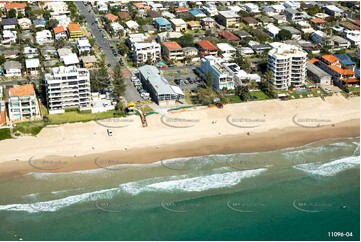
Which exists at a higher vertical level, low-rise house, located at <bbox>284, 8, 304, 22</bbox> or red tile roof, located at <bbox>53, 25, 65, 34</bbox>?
red tile roof, located at <bbox>53, 25, 65, 34</bbox>

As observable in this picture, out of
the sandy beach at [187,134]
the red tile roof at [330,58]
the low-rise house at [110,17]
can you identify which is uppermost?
the low-rise house at [110,17]

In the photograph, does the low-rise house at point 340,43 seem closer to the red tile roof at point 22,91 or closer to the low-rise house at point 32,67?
the low-rise house at point 32,67

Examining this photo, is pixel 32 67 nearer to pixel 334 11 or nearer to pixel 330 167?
pixel 330 167

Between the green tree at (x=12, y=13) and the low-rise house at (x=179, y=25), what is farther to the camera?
the green tree at (x=12, y=13)

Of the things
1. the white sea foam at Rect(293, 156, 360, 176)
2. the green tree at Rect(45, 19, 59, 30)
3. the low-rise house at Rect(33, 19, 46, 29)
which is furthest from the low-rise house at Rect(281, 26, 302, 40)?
the low-rise house at Rect(33, 19, 46, 29)

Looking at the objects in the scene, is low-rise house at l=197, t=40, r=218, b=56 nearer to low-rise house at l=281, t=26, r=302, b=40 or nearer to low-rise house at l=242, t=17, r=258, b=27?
low-rise house at l=281, t=26, r=302, b=40

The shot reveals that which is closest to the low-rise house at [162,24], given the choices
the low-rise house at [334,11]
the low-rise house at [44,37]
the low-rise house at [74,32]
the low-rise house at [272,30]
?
the low-rise house at [74,32]

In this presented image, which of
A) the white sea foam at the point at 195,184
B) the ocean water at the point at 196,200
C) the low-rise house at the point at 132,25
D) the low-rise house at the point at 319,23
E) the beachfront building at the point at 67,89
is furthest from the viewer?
the low-rise house at the point at 319,23
